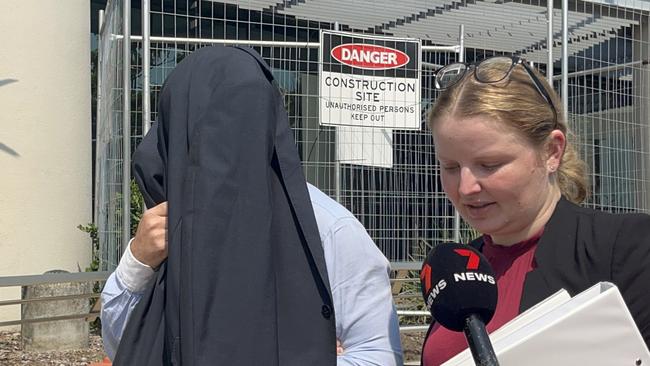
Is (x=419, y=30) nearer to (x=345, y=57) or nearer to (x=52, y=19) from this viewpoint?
(x=345, y=57)

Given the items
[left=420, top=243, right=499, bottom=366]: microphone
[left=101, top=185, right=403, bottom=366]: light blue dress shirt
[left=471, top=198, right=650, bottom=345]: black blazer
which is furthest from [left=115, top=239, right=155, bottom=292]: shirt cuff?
[left=471, top=198, right=650, bottom=345]: black blazer

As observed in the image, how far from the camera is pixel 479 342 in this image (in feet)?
4.53

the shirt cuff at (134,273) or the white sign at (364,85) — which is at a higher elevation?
the white sign at (364,85)

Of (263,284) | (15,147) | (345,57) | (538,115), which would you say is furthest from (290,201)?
(15,147)

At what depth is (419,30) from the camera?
27.3 ft

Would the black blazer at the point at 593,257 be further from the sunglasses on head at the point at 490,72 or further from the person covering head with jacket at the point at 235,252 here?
the person covering head with jacket at the point at 235,252

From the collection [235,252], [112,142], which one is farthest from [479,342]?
[112,142]

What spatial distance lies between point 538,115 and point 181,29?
488cm

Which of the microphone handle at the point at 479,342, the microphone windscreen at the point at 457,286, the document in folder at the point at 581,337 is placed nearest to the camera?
the microphone handle at the point at 479,342

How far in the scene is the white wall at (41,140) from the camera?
385 inches

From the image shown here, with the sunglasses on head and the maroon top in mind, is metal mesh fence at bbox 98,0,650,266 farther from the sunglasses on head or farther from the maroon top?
the maroon top

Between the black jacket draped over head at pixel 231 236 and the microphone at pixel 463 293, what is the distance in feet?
1.30

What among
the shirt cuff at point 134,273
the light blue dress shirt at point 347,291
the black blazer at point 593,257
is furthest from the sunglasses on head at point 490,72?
the shirt cuff at point 134,273

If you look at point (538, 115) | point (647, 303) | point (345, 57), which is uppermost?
point (345, 57)
